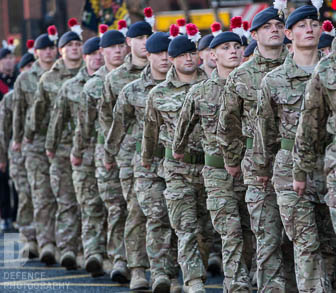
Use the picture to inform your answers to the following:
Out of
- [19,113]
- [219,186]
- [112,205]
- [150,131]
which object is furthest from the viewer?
[19,113]

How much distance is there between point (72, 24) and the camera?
50.0 feet

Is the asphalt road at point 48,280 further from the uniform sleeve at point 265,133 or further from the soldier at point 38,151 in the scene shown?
the uniform sleeve at point 265,133

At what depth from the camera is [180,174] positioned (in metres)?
11.1

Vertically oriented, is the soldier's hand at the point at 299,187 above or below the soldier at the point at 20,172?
above

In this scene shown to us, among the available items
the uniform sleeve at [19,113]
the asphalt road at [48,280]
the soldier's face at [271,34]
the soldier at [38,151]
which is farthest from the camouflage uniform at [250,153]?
the uniform sleeve at [19,113]

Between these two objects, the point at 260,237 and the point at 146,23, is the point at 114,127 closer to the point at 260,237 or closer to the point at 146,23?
the point at 146,23

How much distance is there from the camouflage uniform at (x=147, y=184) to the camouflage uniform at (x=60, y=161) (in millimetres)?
2024

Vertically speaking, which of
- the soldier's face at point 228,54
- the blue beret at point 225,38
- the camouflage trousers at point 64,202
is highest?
the blue beret at point 225,38

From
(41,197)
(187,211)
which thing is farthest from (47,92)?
(187,211)

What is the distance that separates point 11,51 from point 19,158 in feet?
9.78

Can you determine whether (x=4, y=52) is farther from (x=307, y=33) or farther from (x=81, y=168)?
(x=307, y=33)

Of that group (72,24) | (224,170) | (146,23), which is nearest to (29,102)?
(72,24)

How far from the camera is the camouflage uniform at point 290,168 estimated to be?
9125 millimetres

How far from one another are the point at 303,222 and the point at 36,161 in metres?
6.51
